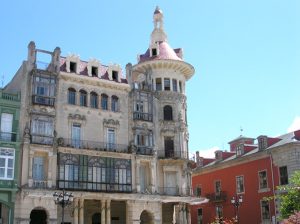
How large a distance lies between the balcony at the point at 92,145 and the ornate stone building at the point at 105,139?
0.29 feet

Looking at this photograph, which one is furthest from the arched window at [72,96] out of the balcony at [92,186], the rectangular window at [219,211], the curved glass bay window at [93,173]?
the rectangular window at [219,211]

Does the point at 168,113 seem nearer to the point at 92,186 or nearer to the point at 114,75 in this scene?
the point at 114,75

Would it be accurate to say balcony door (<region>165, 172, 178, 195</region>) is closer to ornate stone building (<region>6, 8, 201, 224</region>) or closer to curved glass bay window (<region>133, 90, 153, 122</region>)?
ornate stone building (<region>6, 8, 201, 224</region>)

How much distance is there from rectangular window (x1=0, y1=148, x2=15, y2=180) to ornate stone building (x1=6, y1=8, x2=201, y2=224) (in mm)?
995

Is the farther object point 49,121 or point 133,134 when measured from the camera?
point 133,134

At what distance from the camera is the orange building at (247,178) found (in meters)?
45.7

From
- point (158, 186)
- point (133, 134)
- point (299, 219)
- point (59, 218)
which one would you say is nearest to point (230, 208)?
point (158, 186)

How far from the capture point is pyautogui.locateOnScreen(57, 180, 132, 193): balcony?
39.8 meters

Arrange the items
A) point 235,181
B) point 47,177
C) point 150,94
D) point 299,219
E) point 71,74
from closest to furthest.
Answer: point 299,219 → point 47,177 → point 71,74 → point 150,94 → point 235,181

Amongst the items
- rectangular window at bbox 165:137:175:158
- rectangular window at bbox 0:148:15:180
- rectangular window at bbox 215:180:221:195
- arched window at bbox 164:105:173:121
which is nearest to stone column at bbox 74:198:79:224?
rectangular window at bbox 0:148:15:180

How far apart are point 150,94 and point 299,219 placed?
2786 cm

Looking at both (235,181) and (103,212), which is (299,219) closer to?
(103,212)

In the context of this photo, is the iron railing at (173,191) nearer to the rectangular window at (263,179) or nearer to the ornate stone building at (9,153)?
the rectangular window at (263,179)

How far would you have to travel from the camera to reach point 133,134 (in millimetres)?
45125
